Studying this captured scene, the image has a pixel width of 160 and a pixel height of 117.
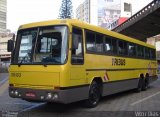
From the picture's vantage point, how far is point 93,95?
12.6 metres

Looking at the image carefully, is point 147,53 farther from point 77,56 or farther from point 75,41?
point 75,41

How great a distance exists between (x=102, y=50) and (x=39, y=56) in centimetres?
300

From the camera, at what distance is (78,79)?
37.3 ft

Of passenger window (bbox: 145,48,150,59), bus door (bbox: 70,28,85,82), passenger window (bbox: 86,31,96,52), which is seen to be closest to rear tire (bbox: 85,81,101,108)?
bus door (bbox: 70,28,85,82)

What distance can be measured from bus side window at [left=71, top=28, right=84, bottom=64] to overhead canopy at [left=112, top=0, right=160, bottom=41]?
30483mm

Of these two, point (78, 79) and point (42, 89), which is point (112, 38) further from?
point (42, 89)

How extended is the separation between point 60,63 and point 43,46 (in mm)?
911

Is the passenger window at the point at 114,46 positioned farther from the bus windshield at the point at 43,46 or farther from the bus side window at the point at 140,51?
the bus side window at the point at 140,51

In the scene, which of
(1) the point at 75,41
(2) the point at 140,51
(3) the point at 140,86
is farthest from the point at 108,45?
(3) the point at 140,86

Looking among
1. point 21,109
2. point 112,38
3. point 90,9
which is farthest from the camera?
point 90,9

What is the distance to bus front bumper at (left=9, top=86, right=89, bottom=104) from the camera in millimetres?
10523

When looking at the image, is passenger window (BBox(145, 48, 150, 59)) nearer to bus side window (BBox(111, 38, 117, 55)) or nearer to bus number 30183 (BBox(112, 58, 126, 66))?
bus number 30183 (BBox(112, 58, 126, 66))

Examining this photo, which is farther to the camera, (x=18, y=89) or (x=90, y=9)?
(x=90, y=9)

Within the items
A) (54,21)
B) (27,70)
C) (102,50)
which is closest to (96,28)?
(102,50)
